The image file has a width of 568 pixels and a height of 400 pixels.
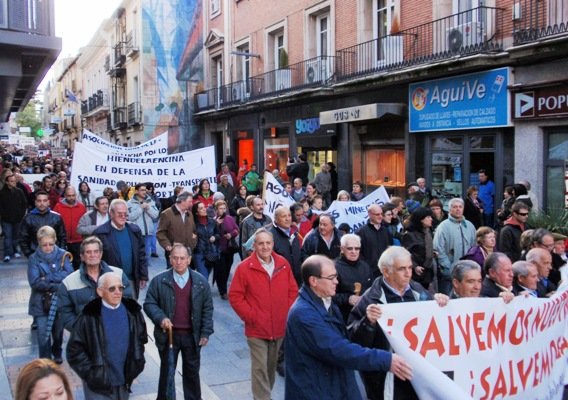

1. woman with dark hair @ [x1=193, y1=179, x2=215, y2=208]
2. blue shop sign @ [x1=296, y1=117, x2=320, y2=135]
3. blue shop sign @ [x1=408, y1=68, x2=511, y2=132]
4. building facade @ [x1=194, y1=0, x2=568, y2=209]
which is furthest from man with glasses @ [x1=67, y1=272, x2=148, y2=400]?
blue shop sign @ [x1=296, y1=117, x2=320, y2=135]

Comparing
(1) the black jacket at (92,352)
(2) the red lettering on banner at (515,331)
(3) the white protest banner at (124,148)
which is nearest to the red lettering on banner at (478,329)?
(2) the red lettering on banner at (515,331)

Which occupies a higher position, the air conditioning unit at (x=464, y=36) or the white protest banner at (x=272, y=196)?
the air conditioning unit at (x=464, y=36)

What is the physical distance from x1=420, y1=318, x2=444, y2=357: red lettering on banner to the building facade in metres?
9.66

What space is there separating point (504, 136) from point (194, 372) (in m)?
11.1

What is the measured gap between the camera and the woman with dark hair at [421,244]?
8.13 meters

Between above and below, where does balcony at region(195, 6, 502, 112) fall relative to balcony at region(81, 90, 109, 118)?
below

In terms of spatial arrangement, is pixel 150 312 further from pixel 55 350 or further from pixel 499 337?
pixel 499 337

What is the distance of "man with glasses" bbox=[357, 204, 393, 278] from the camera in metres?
8.04

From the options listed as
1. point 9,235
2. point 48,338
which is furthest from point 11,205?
point 48,338

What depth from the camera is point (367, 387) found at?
4.77 m

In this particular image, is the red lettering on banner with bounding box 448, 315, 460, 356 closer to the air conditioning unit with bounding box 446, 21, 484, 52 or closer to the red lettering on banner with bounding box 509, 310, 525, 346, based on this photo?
the red lettering on banner with bounding box 509, 310, 525, 346

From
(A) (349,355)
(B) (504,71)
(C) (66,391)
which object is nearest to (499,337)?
(A) (349,355)

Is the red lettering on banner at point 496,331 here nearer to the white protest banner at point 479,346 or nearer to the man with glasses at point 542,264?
the white protest banner at point 479,346

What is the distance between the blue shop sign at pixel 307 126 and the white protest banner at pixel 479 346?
58.8ft
